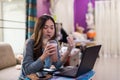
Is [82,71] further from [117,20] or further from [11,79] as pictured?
[117,20]

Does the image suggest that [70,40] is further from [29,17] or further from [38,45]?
[29,17]

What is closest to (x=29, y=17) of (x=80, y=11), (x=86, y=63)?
(x=80, y=11)

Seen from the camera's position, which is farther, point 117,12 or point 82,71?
point 117,12

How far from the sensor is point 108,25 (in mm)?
7000

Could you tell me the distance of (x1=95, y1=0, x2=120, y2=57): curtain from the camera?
22.6 ft

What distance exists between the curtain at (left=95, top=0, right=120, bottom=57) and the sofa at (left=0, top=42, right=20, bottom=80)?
4177 millimetres

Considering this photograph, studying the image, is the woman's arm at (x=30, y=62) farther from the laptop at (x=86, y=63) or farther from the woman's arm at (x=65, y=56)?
the woman's arm at (x=65, y=56)

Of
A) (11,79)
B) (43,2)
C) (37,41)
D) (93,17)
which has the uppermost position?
(43,2)

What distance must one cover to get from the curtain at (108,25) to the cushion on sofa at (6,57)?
4215 millimetres

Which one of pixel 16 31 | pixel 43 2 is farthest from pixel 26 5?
pixel 43 2

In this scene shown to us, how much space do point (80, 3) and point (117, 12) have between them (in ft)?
4.66

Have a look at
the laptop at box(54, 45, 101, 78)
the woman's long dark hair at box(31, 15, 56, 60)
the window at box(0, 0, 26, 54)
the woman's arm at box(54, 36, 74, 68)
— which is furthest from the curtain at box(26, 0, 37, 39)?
the laptop at box(54, 45, 101, 78)

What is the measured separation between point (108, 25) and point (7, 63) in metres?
4.54

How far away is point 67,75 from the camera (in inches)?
49.5
